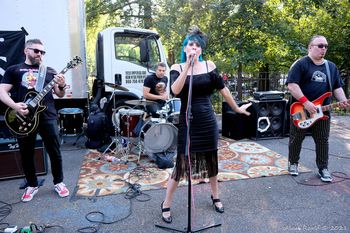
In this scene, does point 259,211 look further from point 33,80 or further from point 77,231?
point 33,80

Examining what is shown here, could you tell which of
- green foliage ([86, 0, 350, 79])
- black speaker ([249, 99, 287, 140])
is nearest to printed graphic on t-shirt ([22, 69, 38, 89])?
black speaker ([249, 99, 287, 140])

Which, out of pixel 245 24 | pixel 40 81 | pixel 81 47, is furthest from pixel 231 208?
pixel 245 24

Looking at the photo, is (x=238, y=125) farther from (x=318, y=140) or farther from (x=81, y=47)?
(x=81, y=47)

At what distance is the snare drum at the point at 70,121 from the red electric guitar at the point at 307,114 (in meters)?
3.79

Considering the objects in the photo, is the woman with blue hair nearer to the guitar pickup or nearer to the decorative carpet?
the decorative carpet

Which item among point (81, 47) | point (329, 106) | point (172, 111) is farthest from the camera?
point (81, 47)

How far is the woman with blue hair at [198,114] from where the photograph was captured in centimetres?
266

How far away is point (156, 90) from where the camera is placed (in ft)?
17.8

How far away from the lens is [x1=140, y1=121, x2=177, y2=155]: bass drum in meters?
4.49

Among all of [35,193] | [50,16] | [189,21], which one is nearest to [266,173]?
[35,193]

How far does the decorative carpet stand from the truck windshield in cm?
211

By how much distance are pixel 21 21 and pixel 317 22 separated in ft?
30.9

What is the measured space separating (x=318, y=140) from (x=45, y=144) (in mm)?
3371

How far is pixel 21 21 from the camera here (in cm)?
536
